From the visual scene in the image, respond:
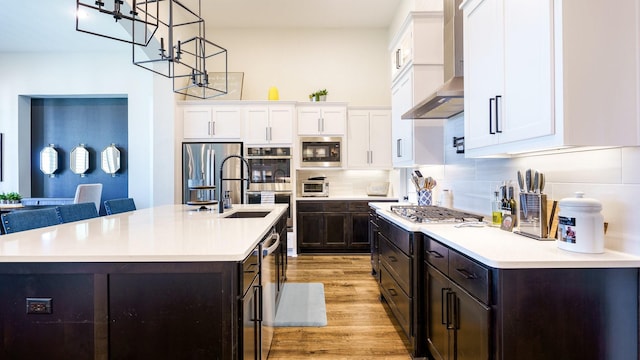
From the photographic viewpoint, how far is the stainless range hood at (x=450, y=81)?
7.17 feet

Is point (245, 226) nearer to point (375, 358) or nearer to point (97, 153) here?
point (375, 358)

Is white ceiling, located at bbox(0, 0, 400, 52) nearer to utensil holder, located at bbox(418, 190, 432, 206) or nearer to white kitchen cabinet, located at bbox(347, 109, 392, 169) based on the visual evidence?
white kitchen cabinet, located at bbox(347, 109, 392, 169)

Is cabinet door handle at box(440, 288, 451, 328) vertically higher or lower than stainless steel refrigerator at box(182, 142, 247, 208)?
lower

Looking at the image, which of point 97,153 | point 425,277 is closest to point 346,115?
point 425,277

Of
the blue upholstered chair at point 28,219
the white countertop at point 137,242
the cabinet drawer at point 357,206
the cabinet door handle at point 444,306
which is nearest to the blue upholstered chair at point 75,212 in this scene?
the blue upholstered chair at point 28,219

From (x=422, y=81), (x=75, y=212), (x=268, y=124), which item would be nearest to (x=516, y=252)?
(x=422, y=81)

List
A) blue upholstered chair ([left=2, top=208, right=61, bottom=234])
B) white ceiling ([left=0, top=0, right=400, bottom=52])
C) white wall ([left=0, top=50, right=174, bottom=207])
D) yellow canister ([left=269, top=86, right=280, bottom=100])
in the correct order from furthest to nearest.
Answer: white wall ([left=0, top=50, right=174, bottom=207]) < yellow canister ([left=269, top=86, right=280, bottom=100]) < white ceiling ([left=0, top=0, right=400, bottom=52]) < blue upholstered chair ([left=2, top=208, right=61, bottom=234])

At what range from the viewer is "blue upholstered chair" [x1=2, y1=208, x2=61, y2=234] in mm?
1879

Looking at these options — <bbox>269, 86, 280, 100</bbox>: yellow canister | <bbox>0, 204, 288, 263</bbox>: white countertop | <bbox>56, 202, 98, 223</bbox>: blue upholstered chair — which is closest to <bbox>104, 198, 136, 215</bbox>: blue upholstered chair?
<bbox>56, 202, 98, 223</bbox>: blue upholstered chair

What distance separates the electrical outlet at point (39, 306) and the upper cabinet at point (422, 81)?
278cm

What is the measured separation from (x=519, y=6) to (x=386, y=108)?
12.5ft

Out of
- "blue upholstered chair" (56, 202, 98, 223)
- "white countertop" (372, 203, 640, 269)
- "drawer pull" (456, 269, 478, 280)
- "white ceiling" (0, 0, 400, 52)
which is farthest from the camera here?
"white ceiling" (0, 0, 400, 52)

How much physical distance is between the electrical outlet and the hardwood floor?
1.33m

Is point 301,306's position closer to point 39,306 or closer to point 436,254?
point 436,254
